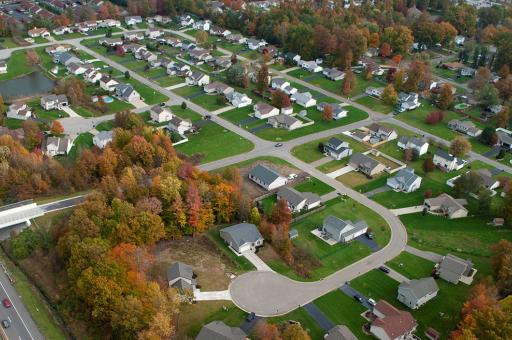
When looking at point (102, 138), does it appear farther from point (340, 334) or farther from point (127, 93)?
point (340, 334)

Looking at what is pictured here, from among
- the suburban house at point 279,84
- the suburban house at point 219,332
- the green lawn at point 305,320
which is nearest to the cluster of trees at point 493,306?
the green lawn at point 305,320

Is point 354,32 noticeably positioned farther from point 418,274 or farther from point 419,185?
point 418,274

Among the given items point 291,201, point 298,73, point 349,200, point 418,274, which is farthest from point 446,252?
point 298,73

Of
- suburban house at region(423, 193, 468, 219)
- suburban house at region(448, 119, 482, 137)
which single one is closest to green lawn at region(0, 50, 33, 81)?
suburban house at region(423, 193, 468, 219)

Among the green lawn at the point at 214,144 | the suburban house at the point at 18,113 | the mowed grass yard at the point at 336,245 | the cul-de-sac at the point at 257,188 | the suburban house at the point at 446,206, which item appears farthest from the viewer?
the suburban house at the point at 18,113

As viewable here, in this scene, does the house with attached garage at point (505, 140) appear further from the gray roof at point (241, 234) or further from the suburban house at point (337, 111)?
the gray roof at point (241, 234)

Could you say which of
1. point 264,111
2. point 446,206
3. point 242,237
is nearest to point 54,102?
point 264,111
